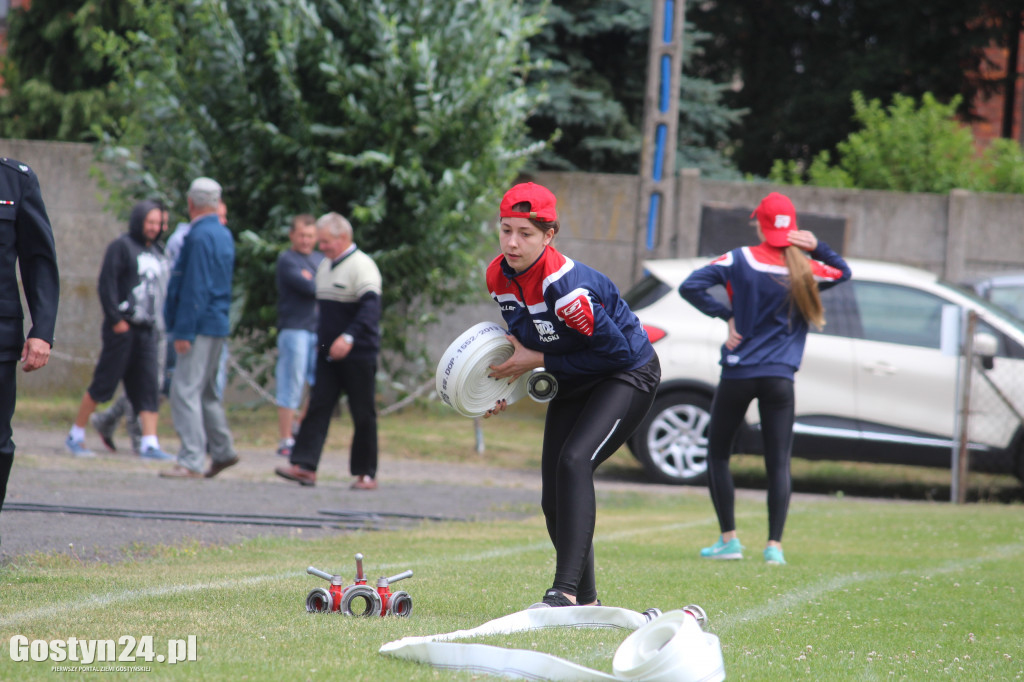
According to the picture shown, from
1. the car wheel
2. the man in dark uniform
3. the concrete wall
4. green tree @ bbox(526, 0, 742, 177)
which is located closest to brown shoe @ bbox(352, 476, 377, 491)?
the car wheel

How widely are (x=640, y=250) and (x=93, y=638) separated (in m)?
11.9

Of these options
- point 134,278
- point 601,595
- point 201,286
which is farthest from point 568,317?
point 134,278

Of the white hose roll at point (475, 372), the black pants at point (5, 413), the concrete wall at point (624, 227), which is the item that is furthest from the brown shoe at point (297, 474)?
the concrete wall at point (624, 227)

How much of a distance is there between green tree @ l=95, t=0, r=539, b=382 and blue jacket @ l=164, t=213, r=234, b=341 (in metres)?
2.81

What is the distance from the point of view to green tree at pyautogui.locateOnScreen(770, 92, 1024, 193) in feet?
54.7

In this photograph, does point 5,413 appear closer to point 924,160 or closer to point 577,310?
point 577,310

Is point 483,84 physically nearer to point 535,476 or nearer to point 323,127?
point 323,127

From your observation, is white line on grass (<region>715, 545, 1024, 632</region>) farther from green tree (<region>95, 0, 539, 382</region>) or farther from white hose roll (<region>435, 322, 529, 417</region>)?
green tree (<region>95, 0, 539, 382</region>)

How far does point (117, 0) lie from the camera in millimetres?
19188

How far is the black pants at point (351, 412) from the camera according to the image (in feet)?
31.8

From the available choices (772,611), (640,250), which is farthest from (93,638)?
(640,250)

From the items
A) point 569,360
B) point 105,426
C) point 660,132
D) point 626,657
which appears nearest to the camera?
point 626,657

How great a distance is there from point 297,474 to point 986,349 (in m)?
6.17

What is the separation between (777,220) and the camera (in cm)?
711
